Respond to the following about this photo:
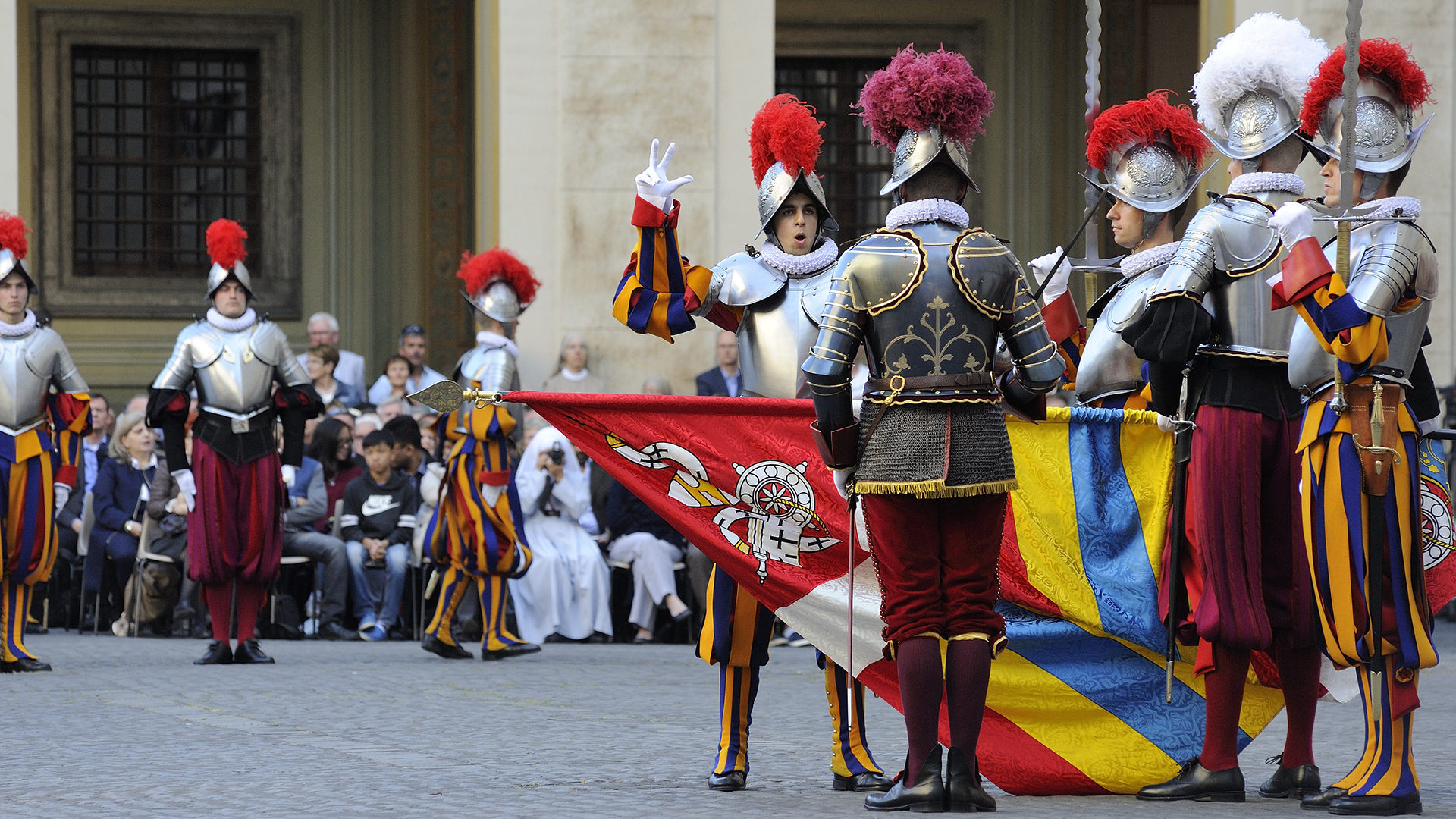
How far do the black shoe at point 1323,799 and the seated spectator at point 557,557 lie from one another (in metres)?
7.22

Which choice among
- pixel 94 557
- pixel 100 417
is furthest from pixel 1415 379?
pixel 100 417

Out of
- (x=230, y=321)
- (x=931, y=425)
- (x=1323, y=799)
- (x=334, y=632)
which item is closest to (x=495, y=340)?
(x=230, y=321)

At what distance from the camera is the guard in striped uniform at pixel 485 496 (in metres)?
11.1

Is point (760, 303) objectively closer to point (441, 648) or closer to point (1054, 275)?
point (1054, 275)

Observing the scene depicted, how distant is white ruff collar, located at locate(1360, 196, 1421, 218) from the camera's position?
585 centimetres

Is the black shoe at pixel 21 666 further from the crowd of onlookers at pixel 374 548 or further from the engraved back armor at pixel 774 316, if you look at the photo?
the engraved back armor at pixel 774 316

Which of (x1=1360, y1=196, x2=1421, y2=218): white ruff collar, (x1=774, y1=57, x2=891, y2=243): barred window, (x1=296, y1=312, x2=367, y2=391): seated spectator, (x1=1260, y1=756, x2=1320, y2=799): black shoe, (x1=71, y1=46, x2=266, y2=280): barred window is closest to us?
(x1=1360, y1=196, x2=1421, y2=218): white ruff collar

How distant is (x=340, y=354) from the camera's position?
15883mm

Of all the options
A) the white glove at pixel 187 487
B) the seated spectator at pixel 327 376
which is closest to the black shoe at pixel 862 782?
the white glove at pixel 187 487

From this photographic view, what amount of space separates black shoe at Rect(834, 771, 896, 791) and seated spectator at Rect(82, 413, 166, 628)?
7.73 metres

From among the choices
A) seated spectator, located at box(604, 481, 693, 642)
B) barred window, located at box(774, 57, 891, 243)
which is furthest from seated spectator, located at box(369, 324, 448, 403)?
barred window, located at box(774, 57, 891, 243)

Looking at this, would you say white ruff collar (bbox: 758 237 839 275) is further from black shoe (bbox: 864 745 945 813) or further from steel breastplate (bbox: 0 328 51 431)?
steel breastplate (bbox: 0 328 51 431)

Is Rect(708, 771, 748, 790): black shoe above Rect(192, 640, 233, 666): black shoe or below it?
above

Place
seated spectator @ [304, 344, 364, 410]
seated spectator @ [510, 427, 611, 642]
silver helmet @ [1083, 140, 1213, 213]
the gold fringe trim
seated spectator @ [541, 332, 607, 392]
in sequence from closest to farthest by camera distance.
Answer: the gold fringe trim < silver helmet @ [1083, 140, 1213, 213] < seated spectator @ [510, 427, 611, 642] < seated spectator @ [541, 332, 607, 392] < seated spectator @ [304, 344, 364, 410]
